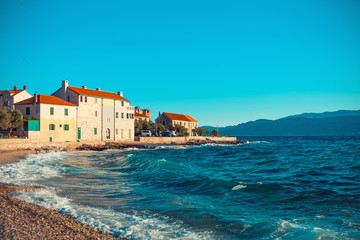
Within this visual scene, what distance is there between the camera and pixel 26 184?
537 inches

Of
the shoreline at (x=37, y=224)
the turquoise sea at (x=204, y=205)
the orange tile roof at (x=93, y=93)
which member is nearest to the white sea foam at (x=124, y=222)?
the turquoise sea at (x=204, y=205)

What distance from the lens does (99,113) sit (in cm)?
5106

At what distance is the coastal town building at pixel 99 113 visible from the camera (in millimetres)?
47938

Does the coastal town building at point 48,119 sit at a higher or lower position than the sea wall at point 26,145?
higher

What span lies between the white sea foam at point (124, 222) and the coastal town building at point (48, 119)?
32075 millimetres

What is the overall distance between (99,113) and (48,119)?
35.2 feet

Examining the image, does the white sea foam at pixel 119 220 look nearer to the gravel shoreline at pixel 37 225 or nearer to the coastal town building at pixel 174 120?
the gravel shoreline at pixel 37 225

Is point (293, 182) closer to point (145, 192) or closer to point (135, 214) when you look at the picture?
point (145, 192)

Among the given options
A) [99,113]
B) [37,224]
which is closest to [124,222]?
[37,224]

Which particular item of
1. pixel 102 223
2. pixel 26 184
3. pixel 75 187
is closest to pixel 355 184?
pixel 102 223

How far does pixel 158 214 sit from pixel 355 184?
11000mm

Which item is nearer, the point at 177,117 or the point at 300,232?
the point at 300,232

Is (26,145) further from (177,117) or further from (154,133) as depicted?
(177,117)

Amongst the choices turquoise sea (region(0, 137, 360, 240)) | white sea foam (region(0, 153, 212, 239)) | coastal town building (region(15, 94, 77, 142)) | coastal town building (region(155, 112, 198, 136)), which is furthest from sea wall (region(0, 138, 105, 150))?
coastal town building (region(155, 112, 198, 136))
